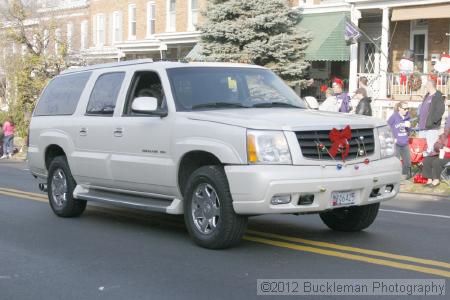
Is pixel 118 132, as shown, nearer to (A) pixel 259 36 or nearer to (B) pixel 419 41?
(A) pixel 259 36

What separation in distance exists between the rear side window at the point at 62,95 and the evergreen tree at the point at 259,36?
47.6ft

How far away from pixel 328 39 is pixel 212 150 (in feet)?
59.8

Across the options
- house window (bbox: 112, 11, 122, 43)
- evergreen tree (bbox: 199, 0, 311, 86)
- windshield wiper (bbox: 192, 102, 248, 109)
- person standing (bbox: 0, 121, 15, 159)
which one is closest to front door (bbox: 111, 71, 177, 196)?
windshield wiper (bbox: 192, 102, 248, 109)

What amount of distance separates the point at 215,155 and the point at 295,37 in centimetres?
1825

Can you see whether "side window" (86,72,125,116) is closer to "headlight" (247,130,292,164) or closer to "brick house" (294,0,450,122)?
"headlight" (247,130,292,164)

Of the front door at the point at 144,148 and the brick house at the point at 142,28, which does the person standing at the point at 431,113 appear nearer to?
the front door at the point at 144,148

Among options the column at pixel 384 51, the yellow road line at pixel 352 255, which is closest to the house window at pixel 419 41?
the column at pixel 384 51

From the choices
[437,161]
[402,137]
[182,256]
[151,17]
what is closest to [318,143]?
[182,256]

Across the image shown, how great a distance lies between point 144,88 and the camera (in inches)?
327

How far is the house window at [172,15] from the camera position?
113 ft

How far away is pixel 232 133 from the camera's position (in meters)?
6.73

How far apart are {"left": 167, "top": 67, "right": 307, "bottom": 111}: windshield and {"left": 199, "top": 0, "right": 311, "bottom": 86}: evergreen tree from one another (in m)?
16.0

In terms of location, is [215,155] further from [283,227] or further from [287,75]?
[287,75]

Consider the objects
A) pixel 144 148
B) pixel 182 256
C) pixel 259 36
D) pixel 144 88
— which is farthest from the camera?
pixel 259 36
